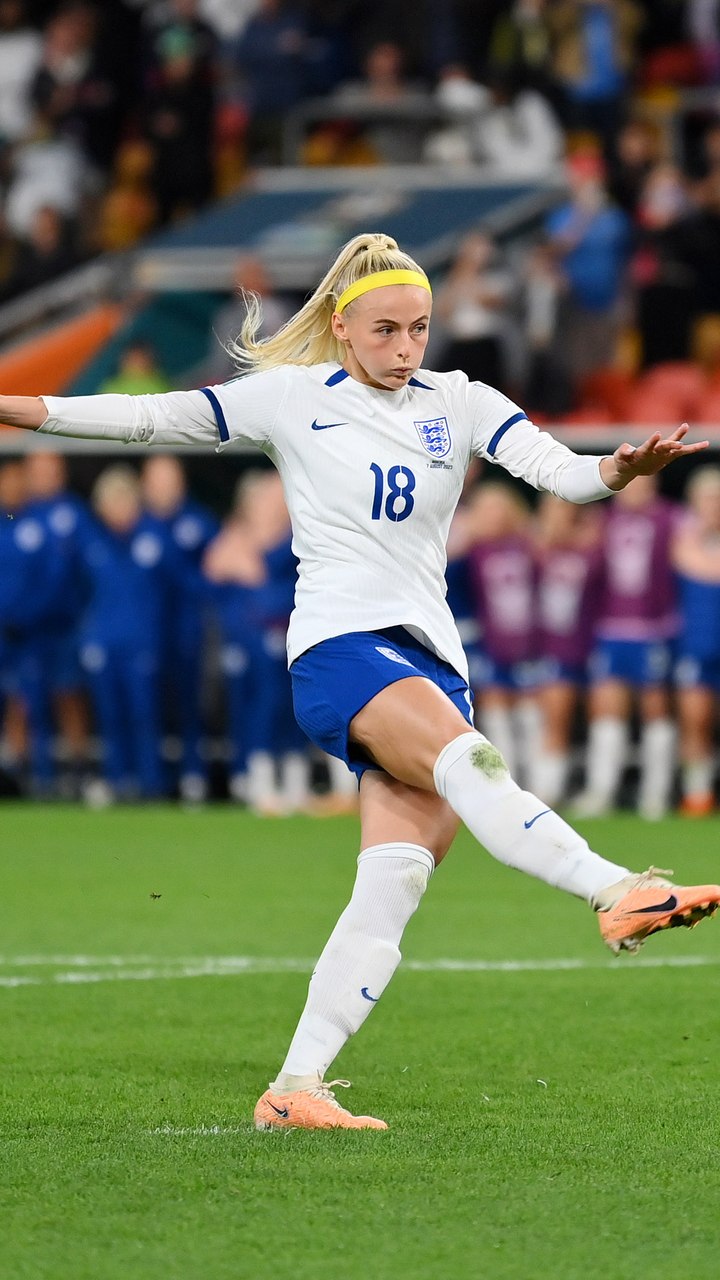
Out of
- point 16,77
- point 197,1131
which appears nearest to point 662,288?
point 16,77

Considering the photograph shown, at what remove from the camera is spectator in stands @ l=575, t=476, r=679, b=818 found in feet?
46.4

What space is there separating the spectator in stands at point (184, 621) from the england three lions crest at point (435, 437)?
31.9 ft

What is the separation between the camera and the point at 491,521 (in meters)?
14.5

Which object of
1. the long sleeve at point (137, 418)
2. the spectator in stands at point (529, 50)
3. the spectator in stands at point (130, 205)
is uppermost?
the spectator in stands at point (529, 50)

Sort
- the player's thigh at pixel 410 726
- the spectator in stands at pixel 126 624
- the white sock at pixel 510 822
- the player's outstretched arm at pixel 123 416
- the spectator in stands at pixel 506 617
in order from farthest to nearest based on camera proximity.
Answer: the spectator in stands at pixel 126 624, the spectator in stands at pixel 506 617, the player's outstretched arm at pixel 123 416, the player's thigh at pixel 410 726, the white sock at pixel 510 822

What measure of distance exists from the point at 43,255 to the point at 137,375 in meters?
3.87

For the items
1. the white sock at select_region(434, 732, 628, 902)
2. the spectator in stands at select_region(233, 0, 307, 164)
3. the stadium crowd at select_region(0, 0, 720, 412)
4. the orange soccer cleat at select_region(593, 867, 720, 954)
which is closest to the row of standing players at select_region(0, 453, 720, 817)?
the stadium crowd at select_region(0, 0, 720, 412)

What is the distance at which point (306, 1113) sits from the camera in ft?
16.9

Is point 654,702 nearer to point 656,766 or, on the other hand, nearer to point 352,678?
point 656,766

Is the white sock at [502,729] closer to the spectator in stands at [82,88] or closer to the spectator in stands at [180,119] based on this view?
the spectator in stands at [180,119]

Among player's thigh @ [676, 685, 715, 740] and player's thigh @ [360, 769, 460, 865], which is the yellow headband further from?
player's thigh @ [676, 685, 715, 740]

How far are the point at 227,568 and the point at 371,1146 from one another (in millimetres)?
9956

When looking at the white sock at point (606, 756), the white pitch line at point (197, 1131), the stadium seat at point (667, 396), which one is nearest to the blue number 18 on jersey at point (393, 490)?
the white pitch line at point (197, 1131)

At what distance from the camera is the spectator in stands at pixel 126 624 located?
1503 centimetres
